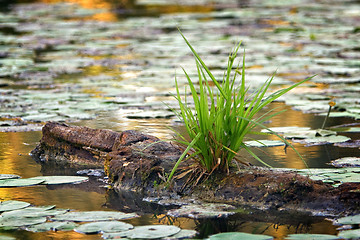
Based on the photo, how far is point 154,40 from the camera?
39.4 feet

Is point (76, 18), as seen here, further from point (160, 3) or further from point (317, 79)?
point (317, 79)

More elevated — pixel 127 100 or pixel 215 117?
pixel 215 117

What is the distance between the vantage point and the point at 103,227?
307cm

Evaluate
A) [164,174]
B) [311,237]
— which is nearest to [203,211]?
[164,174]

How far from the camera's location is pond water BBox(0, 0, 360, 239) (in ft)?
12.2

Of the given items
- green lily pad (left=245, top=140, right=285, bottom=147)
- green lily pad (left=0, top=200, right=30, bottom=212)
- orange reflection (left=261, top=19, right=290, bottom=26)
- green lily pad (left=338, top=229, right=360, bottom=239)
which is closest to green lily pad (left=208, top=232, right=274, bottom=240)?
green lily pad (left=338, top=229, right=360, bottom=239)

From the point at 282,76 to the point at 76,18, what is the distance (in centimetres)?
917

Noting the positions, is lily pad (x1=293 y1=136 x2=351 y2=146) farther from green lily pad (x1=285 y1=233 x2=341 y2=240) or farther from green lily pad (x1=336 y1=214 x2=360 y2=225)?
green lily pad (x1=285 y1=233 x2=341 y2=240)

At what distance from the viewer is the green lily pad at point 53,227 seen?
309 cm

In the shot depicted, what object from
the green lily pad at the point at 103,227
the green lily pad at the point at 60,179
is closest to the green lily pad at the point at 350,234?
the green lily pad at the point at 103,227

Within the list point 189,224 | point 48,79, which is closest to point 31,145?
point 189,224

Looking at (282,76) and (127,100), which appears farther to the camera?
(282,76)

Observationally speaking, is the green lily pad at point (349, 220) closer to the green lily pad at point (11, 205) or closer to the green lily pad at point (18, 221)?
the green lily pad at point (18, 221)

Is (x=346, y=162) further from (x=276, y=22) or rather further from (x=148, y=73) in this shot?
(x=276, y=22)
